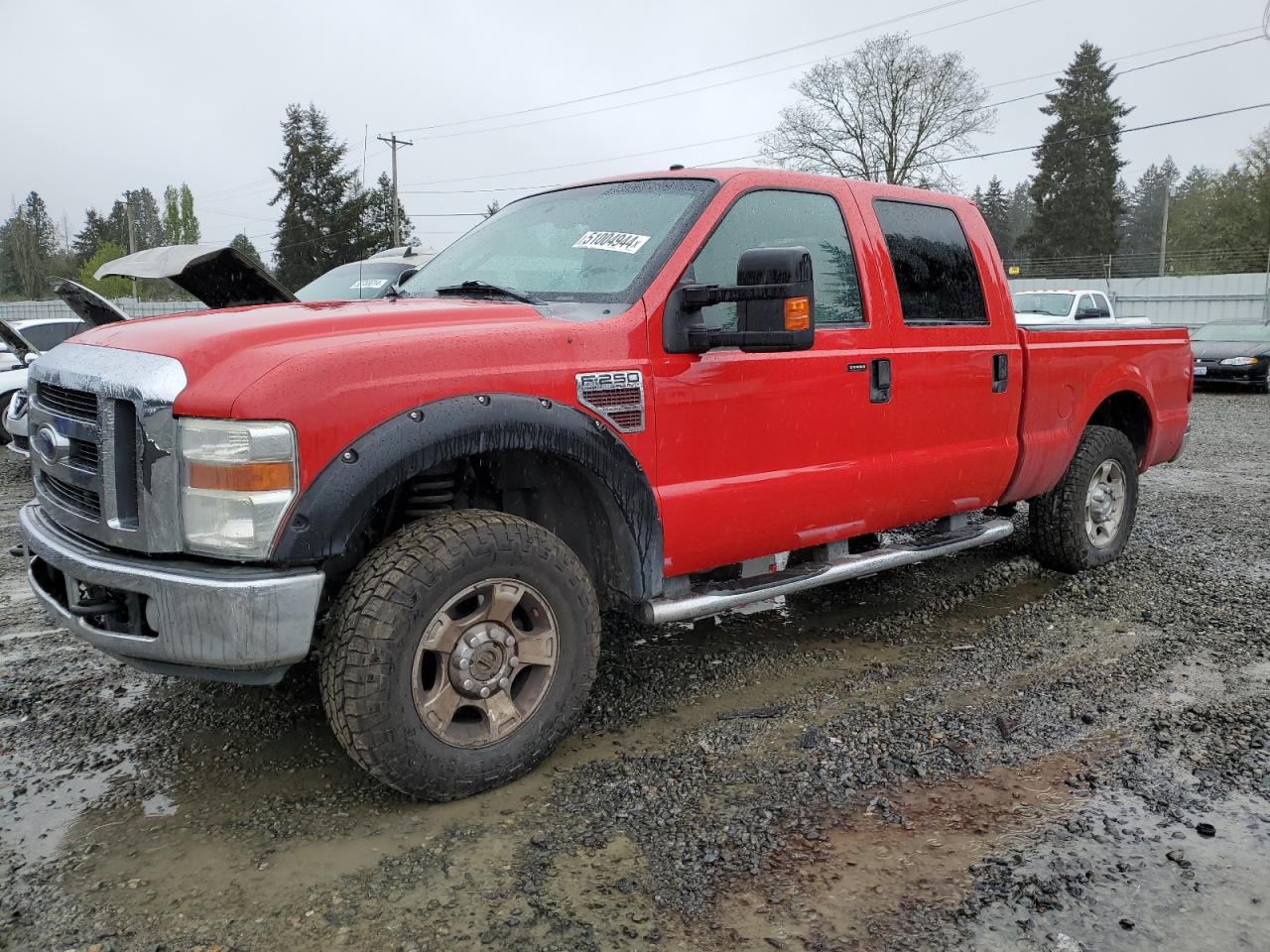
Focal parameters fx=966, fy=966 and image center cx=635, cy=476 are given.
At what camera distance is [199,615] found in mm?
2508

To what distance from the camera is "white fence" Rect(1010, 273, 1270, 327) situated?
2975 cm

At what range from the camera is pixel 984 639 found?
4383 millimetres

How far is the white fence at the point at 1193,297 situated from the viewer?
29.8m

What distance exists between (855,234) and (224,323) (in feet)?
8.12

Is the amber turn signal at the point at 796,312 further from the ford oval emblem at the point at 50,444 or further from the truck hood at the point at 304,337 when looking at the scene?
the ford oval emblem at the point at 50,444

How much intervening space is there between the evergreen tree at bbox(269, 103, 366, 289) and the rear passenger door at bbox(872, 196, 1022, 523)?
5115 cm

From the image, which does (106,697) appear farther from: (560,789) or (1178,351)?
(1178,351)

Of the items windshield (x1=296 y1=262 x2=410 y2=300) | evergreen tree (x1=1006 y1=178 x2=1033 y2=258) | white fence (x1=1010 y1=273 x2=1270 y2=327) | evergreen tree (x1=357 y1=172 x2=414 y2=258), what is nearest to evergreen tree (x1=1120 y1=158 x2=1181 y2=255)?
evergreen tree (x1=1006 y1=178 x2=1033 y2=258)

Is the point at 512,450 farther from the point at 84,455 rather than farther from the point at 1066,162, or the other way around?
the point at 1066,162

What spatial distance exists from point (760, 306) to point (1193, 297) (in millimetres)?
33651

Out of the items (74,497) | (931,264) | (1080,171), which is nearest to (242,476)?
(74,497)

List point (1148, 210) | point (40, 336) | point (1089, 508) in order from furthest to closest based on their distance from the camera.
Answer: point (1148, 210), point (40, 336), point (1089, 508)

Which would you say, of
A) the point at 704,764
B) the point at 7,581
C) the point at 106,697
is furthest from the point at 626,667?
the point at 7,581

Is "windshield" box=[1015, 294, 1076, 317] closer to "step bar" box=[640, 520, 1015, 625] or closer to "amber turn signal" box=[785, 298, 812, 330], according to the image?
"step bar" box=[640, 520, 1015, 625]
